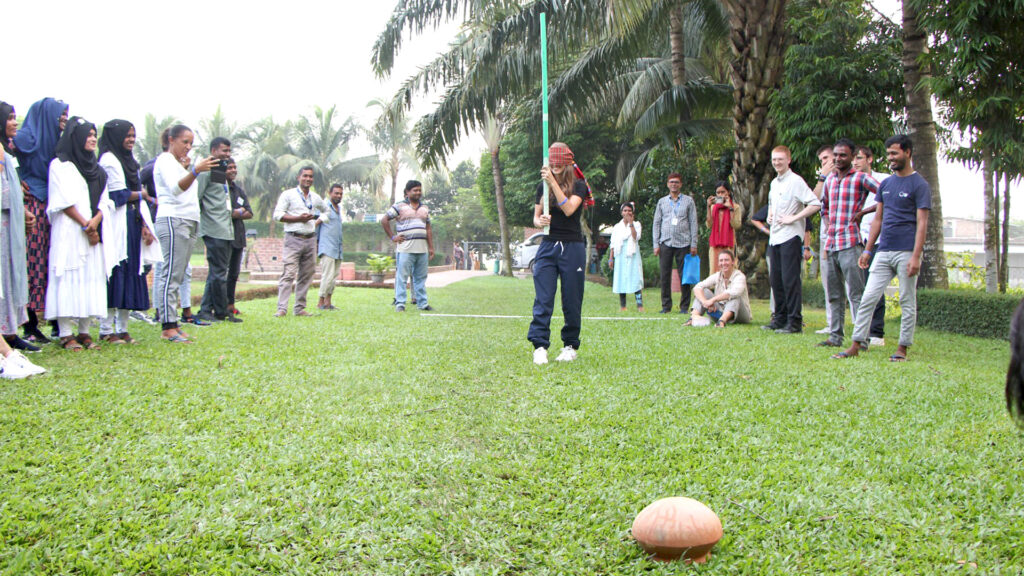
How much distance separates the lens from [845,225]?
5.99 m

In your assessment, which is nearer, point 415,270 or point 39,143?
point 39,143

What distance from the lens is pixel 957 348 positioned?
6.52 metres

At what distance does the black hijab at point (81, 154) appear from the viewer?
16.6ft

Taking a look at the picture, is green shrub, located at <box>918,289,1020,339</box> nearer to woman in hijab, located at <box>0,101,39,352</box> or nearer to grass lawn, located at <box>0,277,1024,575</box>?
grass lawn, located at <box>0,277,1024,575</box>

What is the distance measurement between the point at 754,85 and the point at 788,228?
11.9ft

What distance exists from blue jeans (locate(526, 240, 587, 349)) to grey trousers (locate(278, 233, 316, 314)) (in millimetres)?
4296

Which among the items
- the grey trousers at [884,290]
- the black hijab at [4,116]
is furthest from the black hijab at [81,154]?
the grey trousers at [884,290]

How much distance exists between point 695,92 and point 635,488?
13.7 metres

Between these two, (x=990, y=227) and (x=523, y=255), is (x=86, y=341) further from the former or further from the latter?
(x=523, y=255)

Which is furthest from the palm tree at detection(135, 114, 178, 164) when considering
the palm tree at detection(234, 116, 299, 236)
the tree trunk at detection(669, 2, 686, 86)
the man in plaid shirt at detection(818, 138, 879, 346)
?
the man in plaid shirt at detection(818, 138, 879, 346)

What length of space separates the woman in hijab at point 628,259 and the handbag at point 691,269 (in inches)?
36.5

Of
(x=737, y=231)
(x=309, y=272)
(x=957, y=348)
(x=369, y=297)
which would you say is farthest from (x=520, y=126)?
(x=957, y=348)

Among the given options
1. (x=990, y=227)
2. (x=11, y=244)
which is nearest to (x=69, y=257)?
(x=11, y=244)

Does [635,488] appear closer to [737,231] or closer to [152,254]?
[152,254]
